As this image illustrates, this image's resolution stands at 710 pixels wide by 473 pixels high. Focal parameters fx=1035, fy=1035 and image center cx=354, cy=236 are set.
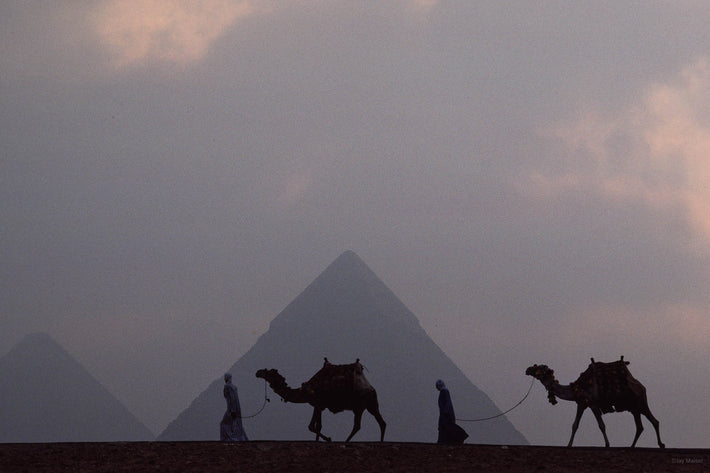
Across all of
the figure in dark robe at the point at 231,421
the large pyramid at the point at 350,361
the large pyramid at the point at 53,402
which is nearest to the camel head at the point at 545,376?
the figure in dark robe at the point at 231,421

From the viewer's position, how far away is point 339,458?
14336 millimetres

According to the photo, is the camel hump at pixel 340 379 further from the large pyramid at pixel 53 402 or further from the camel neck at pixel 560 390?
the large pyramid at pixel 53 402

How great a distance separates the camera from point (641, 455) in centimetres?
1477

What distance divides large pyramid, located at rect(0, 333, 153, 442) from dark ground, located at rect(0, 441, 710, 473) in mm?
137918

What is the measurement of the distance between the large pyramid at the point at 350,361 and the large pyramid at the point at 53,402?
29267 mm

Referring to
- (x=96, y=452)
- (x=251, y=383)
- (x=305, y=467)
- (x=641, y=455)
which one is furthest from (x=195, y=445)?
(x=251, y=383)

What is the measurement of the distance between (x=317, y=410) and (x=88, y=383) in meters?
155

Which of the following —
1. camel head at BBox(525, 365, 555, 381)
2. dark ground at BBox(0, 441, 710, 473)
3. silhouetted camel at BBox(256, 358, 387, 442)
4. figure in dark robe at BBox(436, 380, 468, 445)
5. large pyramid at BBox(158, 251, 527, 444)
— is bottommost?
dark ground at BBox(0, 441, 710, 473)

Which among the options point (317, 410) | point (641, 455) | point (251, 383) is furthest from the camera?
point (251, 383)

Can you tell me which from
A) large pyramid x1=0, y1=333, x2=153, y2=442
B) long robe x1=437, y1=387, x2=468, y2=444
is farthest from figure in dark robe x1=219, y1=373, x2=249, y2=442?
large pyramid x1=0, y1=333, x2=153, y2=442

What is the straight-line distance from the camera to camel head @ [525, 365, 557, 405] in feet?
62.1

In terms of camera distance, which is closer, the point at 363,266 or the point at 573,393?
the point at 573,393

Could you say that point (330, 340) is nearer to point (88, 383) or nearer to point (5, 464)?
point (88, 383)

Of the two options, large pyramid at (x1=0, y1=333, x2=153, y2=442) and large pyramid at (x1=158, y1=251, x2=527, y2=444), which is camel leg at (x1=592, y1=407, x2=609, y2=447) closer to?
large pyramid at (x1=158, y1=251, x2=527, y2=444)
